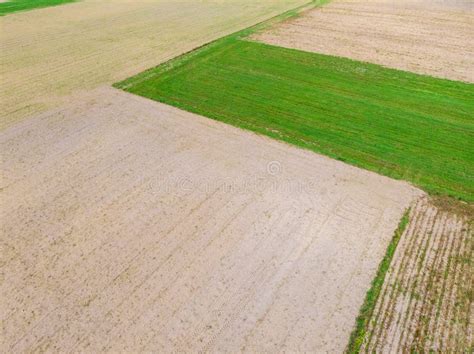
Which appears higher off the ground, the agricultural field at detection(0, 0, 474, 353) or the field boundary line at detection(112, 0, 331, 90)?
the field boundary line at detection(112, 0, 331, 90)

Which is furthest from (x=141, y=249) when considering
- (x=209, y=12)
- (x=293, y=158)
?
(x=209, y=12)

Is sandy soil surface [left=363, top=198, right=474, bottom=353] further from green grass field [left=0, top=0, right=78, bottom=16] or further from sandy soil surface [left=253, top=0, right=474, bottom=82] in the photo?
green grass field [left=0, top=0, right=78, bottom=16]

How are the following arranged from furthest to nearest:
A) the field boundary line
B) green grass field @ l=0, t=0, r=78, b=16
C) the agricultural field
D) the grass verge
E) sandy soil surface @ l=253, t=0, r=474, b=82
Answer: green grass field @ l=0, t=0, r=78, b=16, sandy soil surface @ l=253, t=0, r=474, b=82, the field boundary line, the agricultural field, the grass verge

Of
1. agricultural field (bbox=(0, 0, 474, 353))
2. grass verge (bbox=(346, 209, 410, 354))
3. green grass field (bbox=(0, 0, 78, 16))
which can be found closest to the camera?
grass verge (bbox=(346, 209, 410, 354))

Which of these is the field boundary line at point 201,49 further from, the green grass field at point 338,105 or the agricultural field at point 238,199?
the agricultural field at point 238,199

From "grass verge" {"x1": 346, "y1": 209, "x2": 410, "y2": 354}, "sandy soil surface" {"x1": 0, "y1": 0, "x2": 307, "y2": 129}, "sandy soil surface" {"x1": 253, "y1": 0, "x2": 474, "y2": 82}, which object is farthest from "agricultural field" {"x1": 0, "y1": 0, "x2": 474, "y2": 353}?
"sandy soil surface" {"x1": 253, "y1": 0, "x2": 474, "y2": 82}

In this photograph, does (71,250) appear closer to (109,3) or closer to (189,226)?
(189,226)

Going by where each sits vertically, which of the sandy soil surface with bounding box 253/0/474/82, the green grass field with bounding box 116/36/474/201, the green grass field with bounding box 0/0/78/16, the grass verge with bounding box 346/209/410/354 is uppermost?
the green grass field with bounding box 0/0/78/16

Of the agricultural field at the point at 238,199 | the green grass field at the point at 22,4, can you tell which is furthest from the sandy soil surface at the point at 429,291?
the green grass field at the point at 22,4
